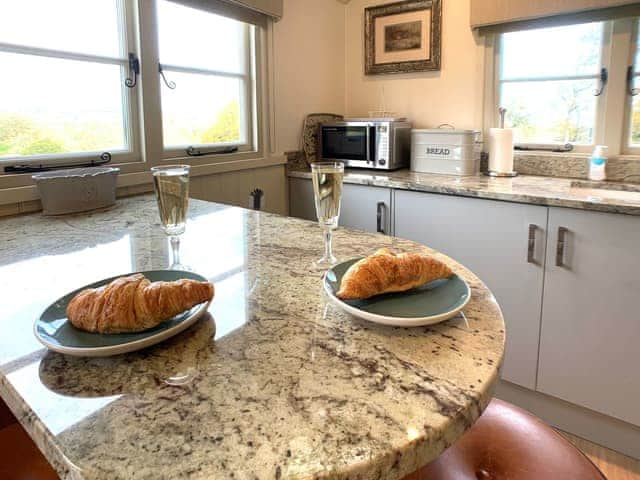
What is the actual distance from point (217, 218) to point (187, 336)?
811 millimetres

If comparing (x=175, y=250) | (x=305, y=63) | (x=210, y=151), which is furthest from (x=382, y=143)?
(x=175, y=250)

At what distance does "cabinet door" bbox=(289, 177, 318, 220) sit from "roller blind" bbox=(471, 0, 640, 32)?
4.11 feet

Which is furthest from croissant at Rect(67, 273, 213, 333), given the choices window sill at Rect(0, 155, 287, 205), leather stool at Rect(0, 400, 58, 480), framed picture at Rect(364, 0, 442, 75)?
framed picture at Rect(364, 0, 442, 75)

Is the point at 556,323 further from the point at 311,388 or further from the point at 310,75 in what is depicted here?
the point at 310,75

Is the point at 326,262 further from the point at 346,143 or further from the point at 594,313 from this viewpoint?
the point at 346,143

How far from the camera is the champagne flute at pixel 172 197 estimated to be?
91cm

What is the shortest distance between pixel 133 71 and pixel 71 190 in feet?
2.19


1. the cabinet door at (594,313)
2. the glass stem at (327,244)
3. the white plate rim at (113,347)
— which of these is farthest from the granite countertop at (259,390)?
the cabinet door at (594,313)

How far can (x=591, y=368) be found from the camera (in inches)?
68.7

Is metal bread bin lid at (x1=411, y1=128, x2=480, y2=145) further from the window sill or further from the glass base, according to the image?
the glass base

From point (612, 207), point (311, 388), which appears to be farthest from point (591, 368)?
point (311, 388)

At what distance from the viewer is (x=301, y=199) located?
8.94 feet

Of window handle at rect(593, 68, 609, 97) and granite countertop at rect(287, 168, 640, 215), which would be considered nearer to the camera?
granite countertop at rect(287, 168, 640, 215)

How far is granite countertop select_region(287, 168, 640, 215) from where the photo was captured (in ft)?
5.49
